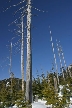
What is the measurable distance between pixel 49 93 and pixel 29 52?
126 inches

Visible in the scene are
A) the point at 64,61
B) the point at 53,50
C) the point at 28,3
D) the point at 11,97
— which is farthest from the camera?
the point at 64,61

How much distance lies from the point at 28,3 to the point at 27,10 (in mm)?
491

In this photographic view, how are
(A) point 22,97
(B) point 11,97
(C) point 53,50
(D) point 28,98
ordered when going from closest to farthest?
1. (D) point 28,98
2. (A) point 22,97
3. (B) point 11,97
4. (C) point 53,50

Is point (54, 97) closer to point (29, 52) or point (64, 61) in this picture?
point (29, 52)

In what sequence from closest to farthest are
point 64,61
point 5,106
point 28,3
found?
point 28,3
point 5,106
point 64,61

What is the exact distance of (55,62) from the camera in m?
49.9

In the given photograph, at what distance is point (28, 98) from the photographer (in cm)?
1164

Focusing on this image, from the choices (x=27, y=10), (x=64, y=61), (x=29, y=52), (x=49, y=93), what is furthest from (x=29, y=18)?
(x=64, y=61)

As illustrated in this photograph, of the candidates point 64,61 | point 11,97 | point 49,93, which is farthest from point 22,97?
point 64,61

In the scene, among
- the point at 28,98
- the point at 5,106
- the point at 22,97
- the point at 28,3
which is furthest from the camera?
the point at 5,106

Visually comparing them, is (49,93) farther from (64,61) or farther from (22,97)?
(64,61)

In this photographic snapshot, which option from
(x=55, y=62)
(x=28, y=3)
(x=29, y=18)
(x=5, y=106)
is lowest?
(x=5, y=106)

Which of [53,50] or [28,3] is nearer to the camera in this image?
[28,3]

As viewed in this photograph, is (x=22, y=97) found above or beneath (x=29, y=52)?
beneath
